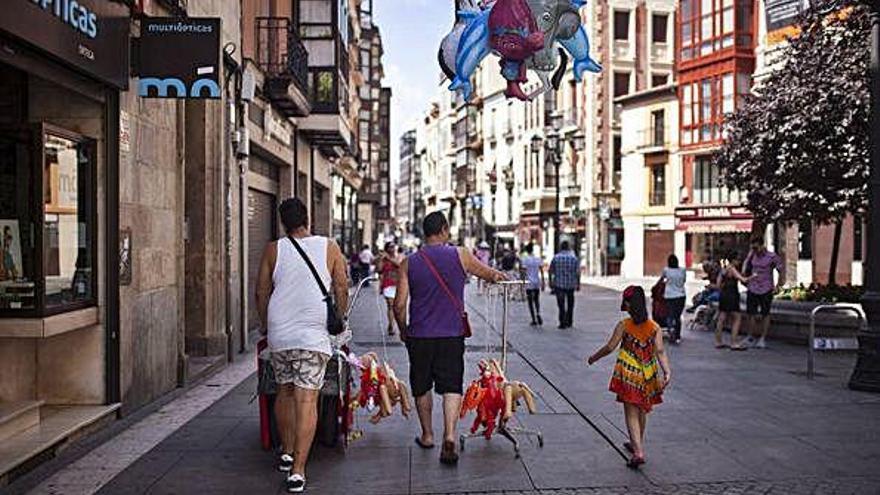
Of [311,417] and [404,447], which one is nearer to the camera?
[311,417]

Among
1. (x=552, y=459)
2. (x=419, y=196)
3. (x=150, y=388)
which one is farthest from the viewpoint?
(x=419, y=196)

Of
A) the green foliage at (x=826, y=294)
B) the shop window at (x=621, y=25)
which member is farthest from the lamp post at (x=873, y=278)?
the shop window at (x=621, y=25)

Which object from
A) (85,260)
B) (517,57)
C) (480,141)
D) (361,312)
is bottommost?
(361,312)

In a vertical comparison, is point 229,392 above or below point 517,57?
below

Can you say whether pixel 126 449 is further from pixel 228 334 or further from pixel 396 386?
pixel 228 334

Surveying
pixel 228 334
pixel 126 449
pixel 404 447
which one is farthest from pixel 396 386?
pixel 228 334

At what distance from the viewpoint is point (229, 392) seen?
32.3 ft

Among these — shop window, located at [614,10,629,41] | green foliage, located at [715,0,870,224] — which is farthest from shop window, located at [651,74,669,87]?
green foliage, located at [715,0,870,224]

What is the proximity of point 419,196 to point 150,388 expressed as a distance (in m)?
117

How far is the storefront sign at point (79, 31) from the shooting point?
6051mm

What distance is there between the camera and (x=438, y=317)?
6707 mm

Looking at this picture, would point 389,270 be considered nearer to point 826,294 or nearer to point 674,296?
point 674,296

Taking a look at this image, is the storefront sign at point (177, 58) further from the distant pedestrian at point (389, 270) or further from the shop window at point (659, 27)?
the shop window at point (659, 27)

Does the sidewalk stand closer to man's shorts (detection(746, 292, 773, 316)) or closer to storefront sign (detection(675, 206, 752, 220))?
man's shorts (detection(746, 292, 773, 316))
